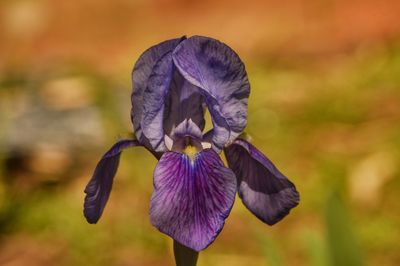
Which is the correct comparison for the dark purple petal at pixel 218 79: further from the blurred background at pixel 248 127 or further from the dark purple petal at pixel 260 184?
the blurred background at pixel 248 127

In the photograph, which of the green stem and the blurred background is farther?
the blurred background

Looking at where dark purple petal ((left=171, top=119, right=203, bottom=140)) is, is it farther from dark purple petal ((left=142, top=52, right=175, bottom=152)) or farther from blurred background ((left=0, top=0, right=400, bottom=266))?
blurred background ((left=0, top=0, right=400, bottom=266))

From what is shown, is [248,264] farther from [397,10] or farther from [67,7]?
[67,7]

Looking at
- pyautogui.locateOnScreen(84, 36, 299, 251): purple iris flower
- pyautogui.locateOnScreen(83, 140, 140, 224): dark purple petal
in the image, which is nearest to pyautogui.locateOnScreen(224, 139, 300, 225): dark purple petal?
pyautogui.locateOnScreen(84, 36, 299, 251): purple iris flower

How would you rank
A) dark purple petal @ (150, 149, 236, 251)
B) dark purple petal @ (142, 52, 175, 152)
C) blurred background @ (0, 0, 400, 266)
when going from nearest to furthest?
dark purple petal @ (150, 149, 236, 251), dark purple petal @ (142, 52, 175, 152), blurred background @ (0, 0, 400, 266)

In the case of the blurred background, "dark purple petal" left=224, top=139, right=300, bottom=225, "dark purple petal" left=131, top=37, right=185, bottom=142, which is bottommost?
the blurred background

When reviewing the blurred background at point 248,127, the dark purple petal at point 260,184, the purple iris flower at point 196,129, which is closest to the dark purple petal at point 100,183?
the purple iris flower at point 196,129

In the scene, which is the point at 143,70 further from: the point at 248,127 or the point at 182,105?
the point at 248,127
